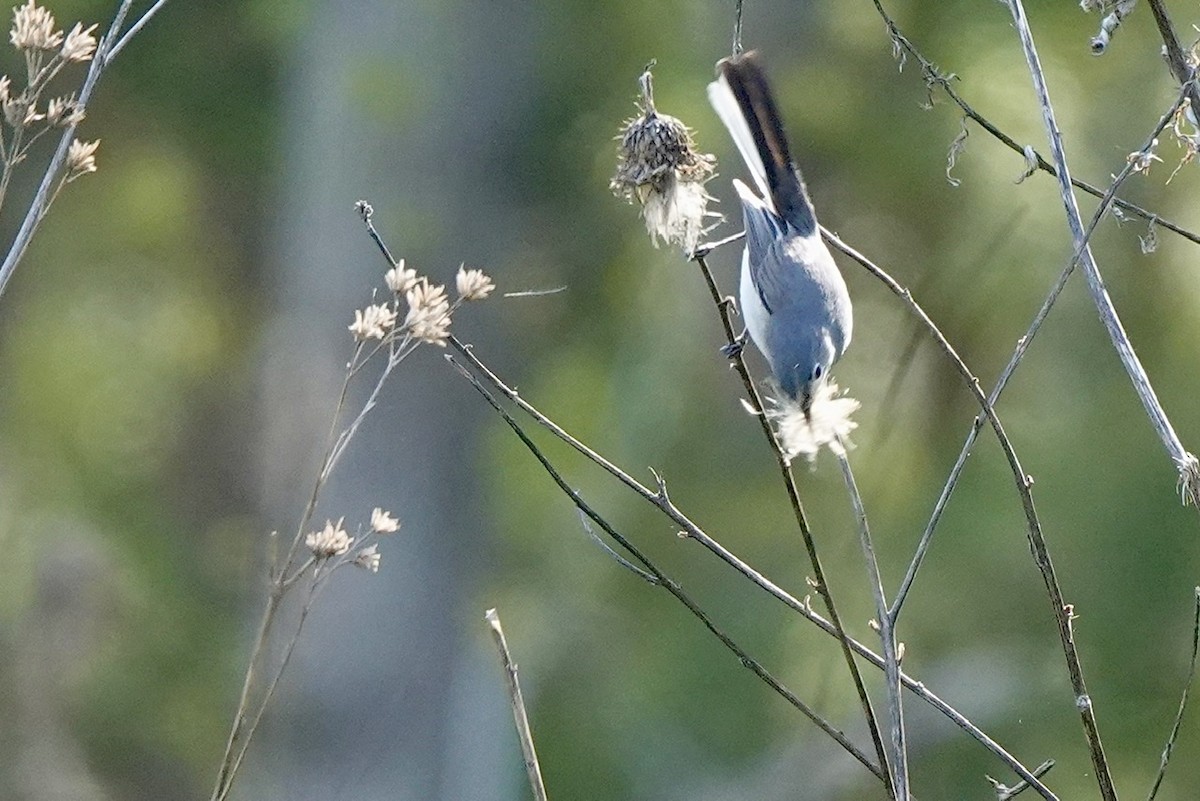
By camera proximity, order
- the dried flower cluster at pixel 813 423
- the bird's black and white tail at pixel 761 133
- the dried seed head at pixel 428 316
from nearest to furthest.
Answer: the dried seed head at pixel 428 316
the dried flower cluster at pixel 813 423
the bird's black and white tail at pixel 761 133

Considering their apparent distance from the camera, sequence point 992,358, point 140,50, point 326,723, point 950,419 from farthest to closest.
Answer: point 140,50 → point 326,723 → point 950,419 → point 992,358

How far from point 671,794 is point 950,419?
1581 millimetres

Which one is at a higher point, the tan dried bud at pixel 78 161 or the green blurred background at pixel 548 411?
the green blurred background at pixel 548 411

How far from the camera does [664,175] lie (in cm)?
144

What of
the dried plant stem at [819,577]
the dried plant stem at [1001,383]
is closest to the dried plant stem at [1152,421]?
the dried plant stem at [1001,383]

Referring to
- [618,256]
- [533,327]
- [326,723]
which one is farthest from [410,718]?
[618,256]

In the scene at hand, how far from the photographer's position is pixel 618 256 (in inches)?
188

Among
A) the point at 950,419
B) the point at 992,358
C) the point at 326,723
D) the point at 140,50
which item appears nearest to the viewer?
the point at 992,358

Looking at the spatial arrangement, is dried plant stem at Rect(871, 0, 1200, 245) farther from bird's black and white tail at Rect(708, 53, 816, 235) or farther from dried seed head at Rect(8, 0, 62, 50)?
dried seed head at Rect(8, 0, 62, 50)

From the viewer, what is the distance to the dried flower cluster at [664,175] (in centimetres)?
142

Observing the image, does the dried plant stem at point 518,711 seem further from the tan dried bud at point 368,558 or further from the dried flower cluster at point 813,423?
the dried flower cluster at point 813,423

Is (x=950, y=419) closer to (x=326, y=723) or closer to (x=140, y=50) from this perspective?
(x=326, y=723)

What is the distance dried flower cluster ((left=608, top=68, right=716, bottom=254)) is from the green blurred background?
2.34 metres

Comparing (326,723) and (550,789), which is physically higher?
(326,723)
